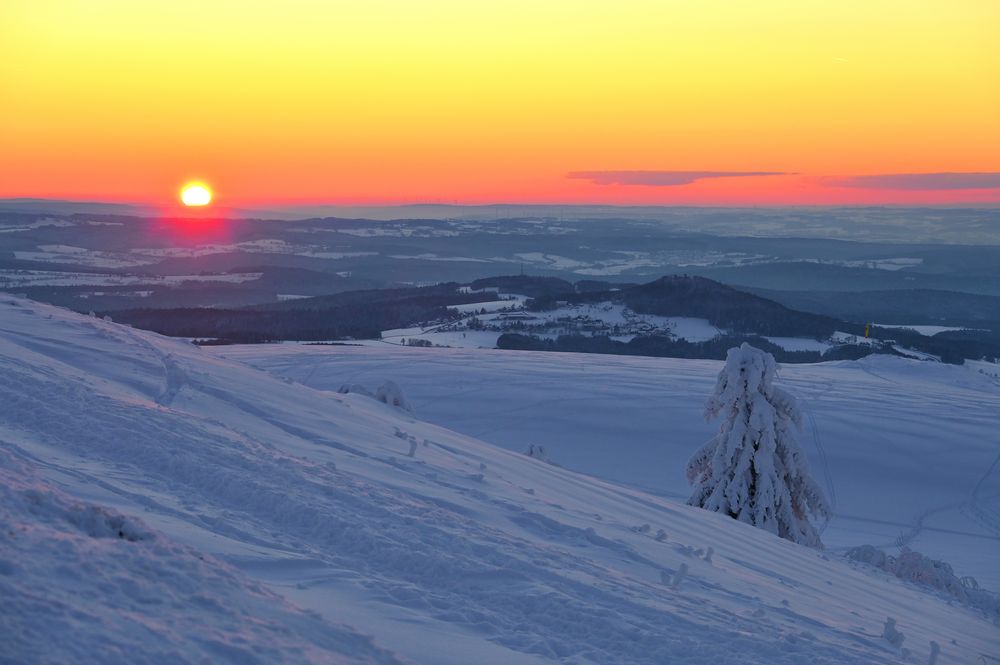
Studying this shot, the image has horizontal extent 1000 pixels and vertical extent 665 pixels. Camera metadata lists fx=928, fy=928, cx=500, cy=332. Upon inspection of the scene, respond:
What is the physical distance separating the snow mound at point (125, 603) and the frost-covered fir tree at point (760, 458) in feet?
50.2

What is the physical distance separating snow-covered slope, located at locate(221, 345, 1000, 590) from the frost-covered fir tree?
16.3 ft

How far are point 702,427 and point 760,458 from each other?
62.8ft

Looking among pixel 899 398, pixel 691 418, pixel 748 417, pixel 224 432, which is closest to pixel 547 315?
pixel 899 398

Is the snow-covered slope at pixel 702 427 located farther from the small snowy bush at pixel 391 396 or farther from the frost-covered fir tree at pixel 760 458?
the small snowy bush at pixel 391 396

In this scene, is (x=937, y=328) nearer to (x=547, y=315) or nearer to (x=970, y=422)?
(x=547, y=315)

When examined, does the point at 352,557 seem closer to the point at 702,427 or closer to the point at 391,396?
the point at 391,396

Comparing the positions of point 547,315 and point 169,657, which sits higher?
A: point 169,657

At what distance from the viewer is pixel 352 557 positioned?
248 inches

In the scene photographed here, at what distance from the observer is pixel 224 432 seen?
9539mm

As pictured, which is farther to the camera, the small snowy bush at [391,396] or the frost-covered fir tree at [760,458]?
the frost-covered fir tree at [760,458]

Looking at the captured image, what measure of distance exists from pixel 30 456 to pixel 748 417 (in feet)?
48.8

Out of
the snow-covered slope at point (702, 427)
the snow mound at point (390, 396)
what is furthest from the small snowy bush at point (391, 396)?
the snow-covered slope at point (702, 427)

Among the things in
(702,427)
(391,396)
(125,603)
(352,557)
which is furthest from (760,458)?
(702,427)

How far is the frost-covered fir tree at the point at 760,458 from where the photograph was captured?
18.9 m
